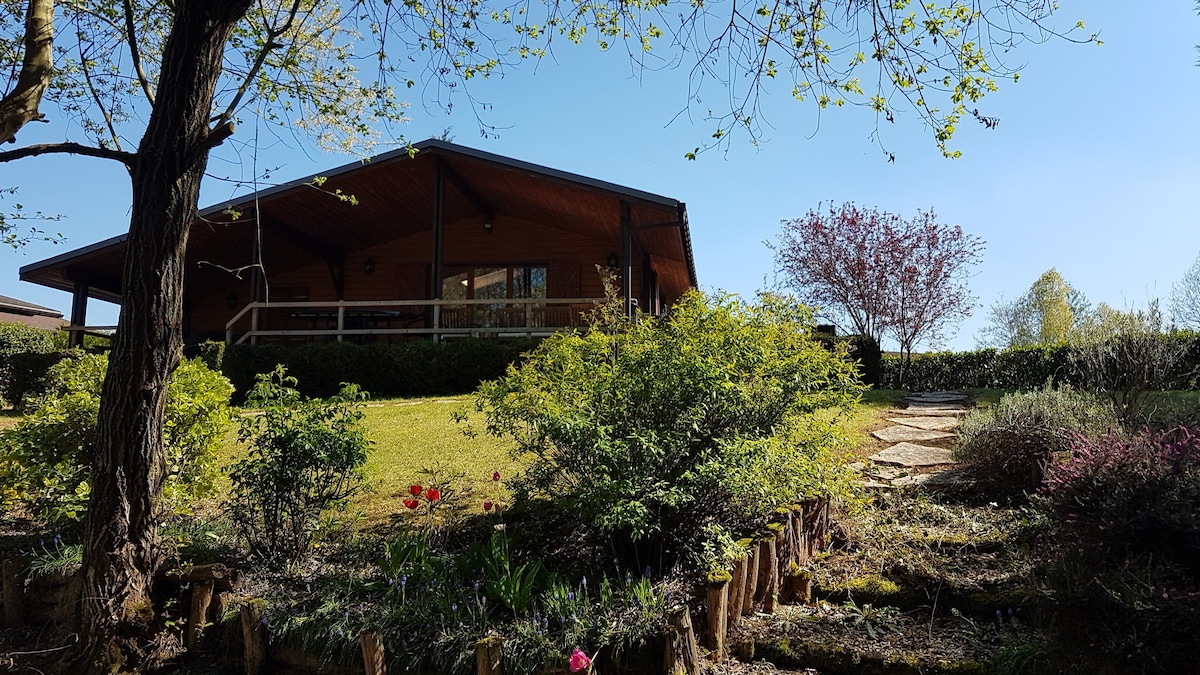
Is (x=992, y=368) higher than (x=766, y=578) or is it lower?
higher

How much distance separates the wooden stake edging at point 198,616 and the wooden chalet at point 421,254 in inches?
374

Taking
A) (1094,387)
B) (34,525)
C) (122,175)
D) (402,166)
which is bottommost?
(34,525)

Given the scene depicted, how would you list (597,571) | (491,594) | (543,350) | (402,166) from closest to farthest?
(491,594) → (597,571) → (543,350) → (402,166)

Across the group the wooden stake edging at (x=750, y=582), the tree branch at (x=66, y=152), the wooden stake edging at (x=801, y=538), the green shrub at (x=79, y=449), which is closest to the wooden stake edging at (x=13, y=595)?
the green shrub at (x=79, y=449)

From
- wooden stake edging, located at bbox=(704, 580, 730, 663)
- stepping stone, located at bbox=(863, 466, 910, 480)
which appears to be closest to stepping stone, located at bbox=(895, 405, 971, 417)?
stepping stone, located at bbox=(863, 466, 910, 480)

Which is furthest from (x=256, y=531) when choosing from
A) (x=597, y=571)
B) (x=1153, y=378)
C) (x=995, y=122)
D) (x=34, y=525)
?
(x=1153, y=378)

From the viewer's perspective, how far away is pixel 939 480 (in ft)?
17.4

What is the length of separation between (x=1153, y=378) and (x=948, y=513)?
3.61m

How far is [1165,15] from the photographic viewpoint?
3.65 metres

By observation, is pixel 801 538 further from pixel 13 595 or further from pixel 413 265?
pixel 413 265

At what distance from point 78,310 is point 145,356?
1510cm

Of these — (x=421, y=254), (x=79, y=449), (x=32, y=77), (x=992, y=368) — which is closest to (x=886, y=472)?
(x=79, y=449)

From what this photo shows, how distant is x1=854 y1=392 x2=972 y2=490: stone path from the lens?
5.28 metres

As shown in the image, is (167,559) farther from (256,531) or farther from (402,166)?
(402,166)
